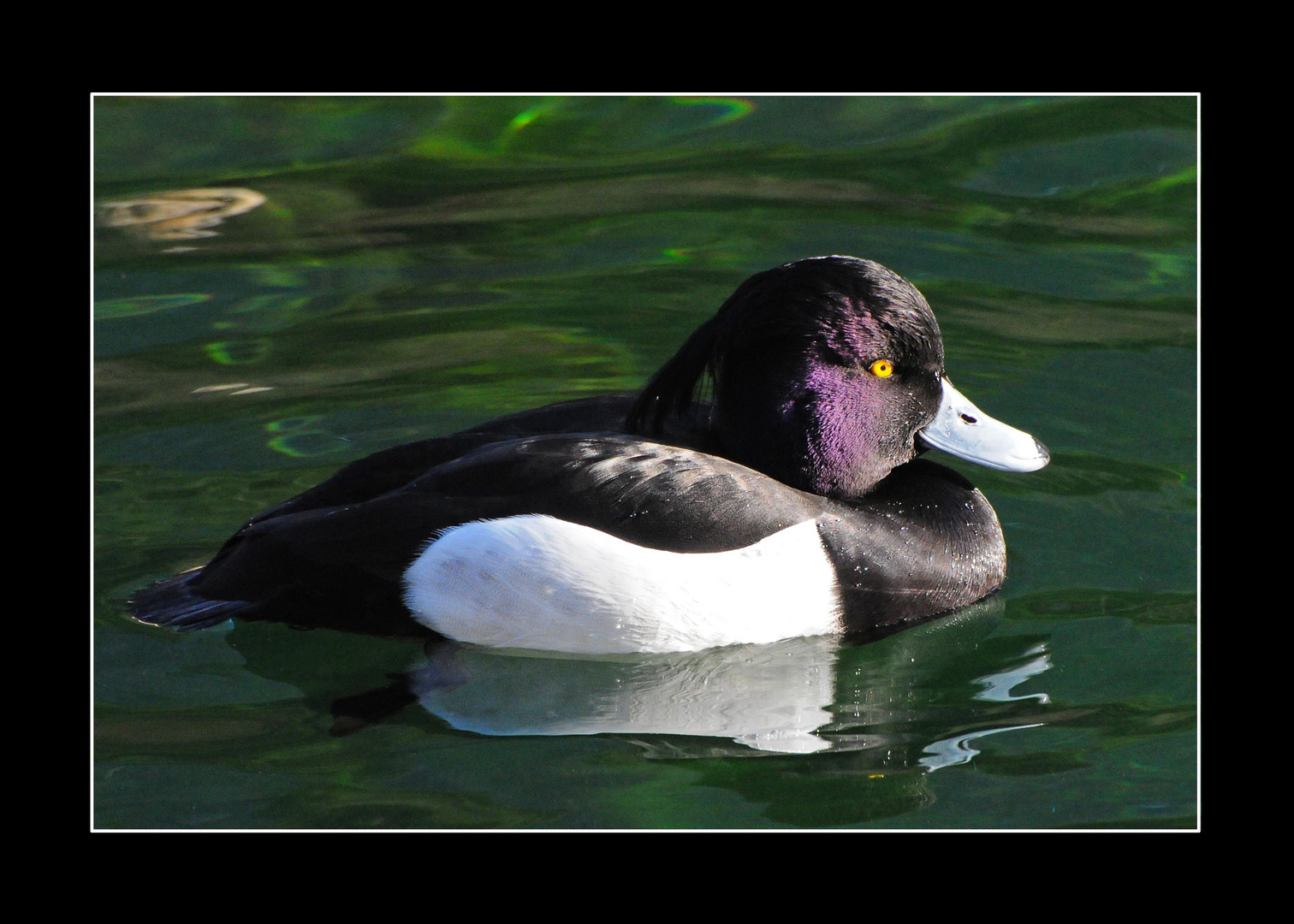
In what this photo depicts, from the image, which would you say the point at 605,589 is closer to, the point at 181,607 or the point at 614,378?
the point at 181,607

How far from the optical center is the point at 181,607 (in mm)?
4750

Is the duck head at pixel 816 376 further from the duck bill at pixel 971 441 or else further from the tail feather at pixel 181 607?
the tail feather at pixel 181 607

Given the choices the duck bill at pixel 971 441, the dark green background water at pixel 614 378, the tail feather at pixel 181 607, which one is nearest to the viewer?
the dark green background water at pixel 614 378

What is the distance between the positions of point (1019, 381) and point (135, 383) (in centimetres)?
384

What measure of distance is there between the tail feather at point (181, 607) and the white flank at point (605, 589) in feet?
2.06

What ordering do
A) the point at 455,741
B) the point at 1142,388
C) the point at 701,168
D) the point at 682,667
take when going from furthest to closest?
the point at 701,168 < the point at 1142,388 < the point at 682,667 < the point at 455,741

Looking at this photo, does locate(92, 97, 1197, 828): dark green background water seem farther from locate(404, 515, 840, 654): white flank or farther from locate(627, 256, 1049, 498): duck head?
locate(627, 256, 1049, 498): duck head

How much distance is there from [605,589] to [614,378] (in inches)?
90.0

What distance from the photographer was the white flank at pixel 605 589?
439cm

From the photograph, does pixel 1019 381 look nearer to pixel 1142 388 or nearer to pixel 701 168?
pixel 1142 388

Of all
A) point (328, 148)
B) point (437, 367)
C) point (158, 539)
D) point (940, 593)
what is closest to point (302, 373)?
point (437, 367)

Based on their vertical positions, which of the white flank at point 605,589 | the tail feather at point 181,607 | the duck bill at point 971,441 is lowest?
the tail feather at point 181,607

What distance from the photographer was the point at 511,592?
176 inches

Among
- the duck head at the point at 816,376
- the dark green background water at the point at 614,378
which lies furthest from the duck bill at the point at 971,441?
the dark green background water at the point at 614,378
